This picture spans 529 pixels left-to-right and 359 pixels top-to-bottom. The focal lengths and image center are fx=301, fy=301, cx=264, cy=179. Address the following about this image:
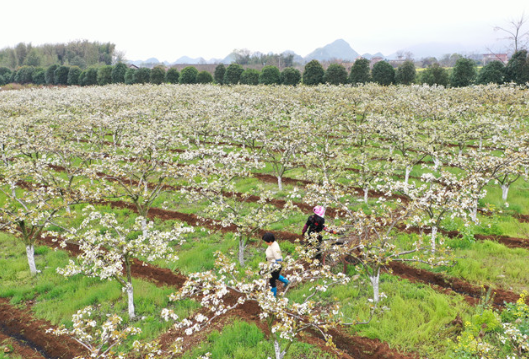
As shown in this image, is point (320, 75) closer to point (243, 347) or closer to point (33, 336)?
point (243, 347)

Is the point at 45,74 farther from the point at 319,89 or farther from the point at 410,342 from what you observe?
the point at 410,342

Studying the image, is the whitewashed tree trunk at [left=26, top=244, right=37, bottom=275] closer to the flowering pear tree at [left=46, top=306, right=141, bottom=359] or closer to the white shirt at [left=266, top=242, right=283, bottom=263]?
the flowering pear tree at [left=46, top=306, right=141, bottom=359]

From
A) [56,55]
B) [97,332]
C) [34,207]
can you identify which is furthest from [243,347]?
[56,55]

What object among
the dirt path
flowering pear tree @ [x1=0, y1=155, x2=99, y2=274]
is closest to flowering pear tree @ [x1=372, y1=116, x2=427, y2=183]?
flowering pear tree @ [x1=0, y1=155, x2=99, y2=274]

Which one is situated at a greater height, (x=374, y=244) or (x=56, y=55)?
(x=56, y=55)

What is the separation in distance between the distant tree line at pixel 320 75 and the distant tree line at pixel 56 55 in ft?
115

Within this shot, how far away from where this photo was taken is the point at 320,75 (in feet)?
179

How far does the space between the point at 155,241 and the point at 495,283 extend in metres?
11.4

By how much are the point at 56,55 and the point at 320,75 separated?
117367 millimetres

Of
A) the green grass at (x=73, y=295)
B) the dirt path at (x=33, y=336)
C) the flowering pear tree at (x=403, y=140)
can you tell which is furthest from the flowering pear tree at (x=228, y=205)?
the flowering pear tree at (x=403, y=140)

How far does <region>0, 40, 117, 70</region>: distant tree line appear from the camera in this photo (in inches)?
4478

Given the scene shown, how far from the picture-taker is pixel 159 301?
33.8 ft

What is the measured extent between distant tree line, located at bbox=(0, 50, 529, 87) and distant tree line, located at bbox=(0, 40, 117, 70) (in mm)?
34968

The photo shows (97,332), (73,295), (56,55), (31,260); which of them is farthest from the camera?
(56,55)
